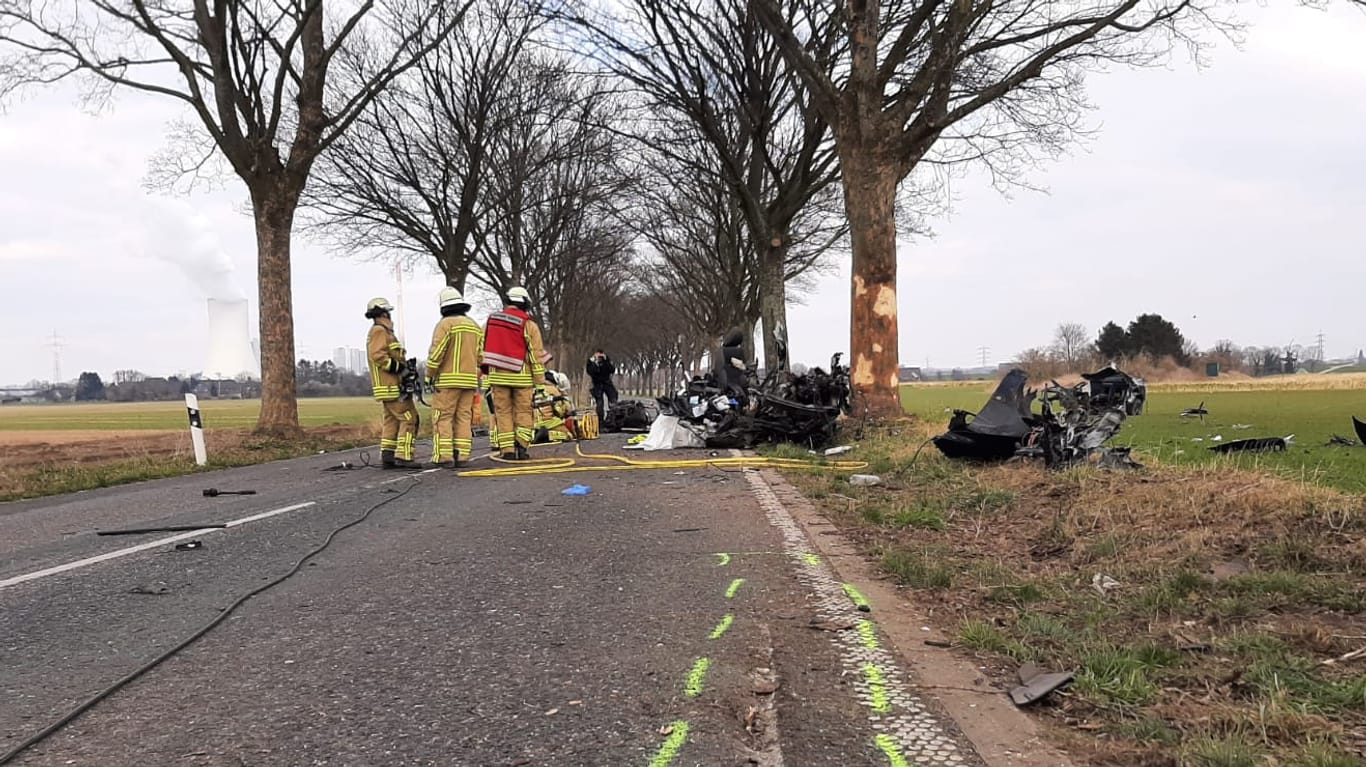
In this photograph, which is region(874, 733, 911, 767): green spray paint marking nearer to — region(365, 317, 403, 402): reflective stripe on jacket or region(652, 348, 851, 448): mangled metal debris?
region(365, 317, 403, 402): reflective stripe on jacket

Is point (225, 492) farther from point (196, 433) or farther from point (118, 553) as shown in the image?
point (196, 433)

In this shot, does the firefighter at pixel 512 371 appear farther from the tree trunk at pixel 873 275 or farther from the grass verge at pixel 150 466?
the tree trunk at pixel 873 275

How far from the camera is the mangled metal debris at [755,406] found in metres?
11.2

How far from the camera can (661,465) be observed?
31.6ft

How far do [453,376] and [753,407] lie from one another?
396 centimetres

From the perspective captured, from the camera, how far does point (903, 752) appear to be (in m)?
2.24

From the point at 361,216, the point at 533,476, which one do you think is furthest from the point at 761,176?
the point at 533,476

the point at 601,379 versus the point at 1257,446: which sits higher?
the point at 601,379

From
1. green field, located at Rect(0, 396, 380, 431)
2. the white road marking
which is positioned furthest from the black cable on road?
green field, located at Rect(0, 396, 380, 431)

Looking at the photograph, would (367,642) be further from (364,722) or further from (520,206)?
(520,206)

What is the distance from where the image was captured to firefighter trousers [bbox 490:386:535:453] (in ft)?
34.2

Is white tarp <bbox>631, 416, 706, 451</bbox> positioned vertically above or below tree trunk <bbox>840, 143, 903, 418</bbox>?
below

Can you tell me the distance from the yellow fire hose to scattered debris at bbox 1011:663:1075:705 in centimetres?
581

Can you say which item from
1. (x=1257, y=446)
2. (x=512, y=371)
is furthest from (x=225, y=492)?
(x=1257, y=446)
